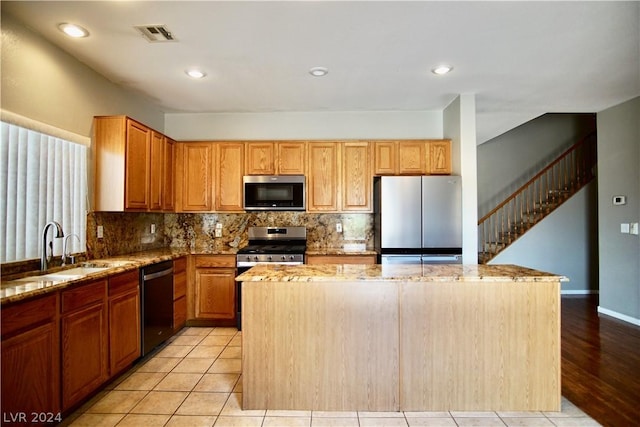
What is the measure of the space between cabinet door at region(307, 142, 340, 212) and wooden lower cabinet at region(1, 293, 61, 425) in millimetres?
2793

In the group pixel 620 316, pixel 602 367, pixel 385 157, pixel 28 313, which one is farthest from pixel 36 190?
pixel 620 316

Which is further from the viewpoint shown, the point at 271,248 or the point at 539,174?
the point at 539,174

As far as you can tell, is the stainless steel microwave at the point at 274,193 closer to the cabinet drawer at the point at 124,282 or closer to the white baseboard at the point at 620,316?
the cabinet drawer at the point at 124,282

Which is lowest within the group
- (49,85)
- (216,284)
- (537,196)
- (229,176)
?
(216,284)

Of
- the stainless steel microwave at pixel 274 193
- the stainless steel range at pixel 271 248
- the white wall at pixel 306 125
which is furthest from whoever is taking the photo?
the white wall at pixel 306 125

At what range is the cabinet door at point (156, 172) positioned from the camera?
12.2 ft

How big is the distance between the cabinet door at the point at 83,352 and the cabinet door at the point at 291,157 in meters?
2.45

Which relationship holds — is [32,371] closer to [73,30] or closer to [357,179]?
[73,30]

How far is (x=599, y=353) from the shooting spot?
128 inches

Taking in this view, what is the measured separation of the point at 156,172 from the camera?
3820mm

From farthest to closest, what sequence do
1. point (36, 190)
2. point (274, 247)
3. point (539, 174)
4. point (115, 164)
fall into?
point (539, 174) < point (274, 247) < point (115, 164) < point (36, 190)

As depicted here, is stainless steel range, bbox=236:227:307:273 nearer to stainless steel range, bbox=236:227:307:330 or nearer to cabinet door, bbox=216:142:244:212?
stainless steel range, bbox=236:227:307:330

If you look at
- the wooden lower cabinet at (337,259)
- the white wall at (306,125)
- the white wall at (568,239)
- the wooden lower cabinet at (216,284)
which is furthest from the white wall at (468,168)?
the wooden lower cabinet at (216,284)

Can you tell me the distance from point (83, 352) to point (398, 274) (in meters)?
2.13
